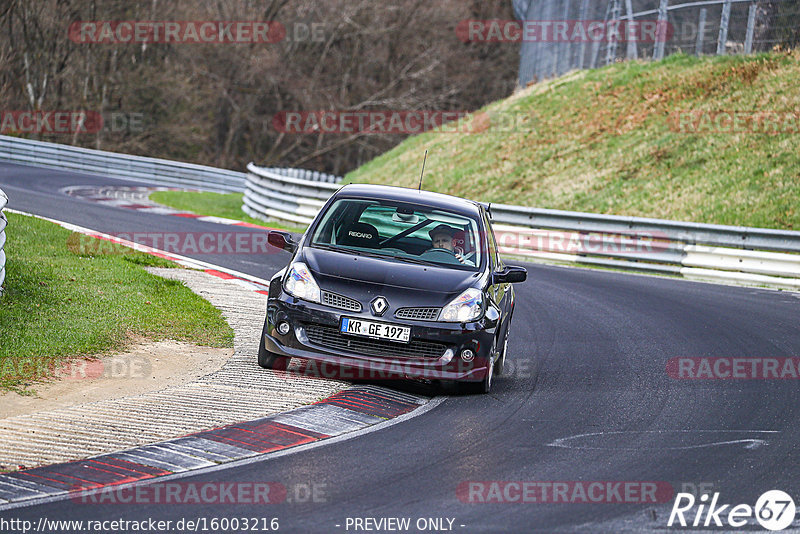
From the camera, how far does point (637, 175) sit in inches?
1052

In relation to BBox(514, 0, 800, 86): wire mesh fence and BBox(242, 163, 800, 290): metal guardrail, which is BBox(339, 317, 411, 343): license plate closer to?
BBox(242, 163, 800, 290): metal guardrail

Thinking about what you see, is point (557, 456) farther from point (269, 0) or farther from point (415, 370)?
point (269, 0)

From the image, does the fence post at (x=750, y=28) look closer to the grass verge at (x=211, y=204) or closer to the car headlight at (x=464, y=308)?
the grass verge at (x=211, y=204)

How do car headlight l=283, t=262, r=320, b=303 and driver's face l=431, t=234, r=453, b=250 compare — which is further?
driver's face l=431, t=234, r=453, b=250

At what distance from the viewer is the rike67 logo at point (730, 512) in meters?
5.67

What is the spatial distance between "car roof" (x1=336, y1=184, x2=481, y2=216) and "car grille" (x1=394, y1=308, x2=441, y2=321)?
5.51 feet

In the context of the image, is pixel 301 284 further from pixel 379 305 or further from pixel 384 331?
pixel 384 331

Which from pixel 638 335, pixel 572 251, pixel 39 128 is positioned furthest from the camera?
pixel 39 128

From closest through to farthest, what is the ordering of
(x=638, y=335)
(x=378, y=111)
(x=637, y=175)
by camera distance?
(x=638, y=335)
(x=637, y=175)
(x=378, y=111)

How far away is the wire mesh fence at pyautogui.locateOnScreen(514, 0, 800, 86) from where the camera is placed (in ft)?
90.5

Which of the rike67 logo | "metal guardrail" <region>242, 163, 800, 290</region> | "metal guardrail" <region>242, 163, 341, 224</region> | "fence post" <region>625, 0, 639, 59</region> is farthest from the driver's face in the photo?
"fence post" <region>625, 0, 639, 59</region>

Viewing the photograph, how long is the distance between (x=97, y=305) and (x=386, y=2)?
44837mm

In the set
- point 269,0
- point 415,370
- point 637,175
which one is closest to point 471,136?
point 637,175

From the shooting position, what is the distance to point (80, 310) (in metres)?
10.3
